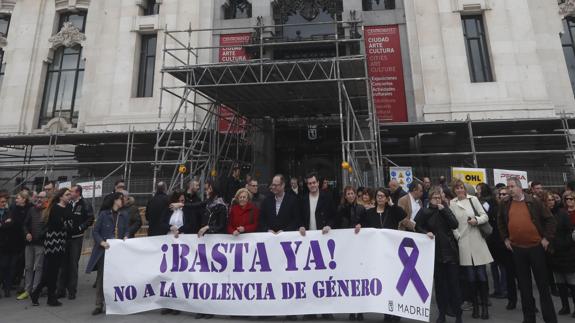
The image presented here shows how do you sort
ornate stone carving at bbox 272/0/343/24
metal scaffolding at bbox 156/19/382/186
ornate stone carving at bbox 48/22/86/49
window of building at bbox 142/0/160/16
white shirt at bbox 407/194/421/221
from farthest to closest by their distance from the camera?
1. ornate stone carving at bbox 48/22/86/49
2. window of building at bbox 142/0/160/16
3. ornate stone carving at bbox 272/0/343/24
4. metal scaffolding at bbox 156/19/382/186
5. white shirt at bbox 407/194/421/221

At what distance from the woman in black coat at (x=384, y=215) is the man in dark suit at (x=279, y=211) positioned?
1.21m

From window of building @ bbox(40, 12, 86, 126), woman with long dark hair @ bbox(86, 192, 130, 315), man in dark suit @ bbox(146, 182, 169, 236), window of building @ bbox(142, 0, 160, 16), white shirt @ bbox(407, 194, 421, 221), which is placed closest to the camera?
woman with long dark hair @ bbox(86, 192, 130, 315)

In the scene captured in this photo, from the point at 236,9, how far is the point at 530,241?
A: 17.3m

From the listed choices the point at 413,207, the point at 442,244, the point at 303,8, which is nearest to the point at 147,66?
the point at 303,8

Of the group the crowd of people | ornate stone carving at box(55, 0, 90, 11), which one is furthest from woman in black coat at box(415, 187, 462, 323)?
ornate stone carving at box(55, 0, 90, 11)

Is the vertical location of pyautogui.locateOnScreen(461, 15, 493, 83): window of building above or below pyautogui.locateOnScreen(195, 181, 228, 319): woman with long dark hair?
above

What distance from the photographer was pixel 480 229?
5789mm

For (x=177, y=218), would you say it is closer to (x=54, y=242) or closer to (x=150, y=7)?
(x=54, y=242)

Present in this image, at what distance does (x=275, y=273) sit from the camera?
228 inches

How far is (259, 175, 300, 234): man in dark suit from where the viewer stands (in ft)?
19.9

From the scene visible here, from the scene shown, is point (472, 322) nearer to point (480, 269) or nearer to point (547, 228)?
point (480, 269)

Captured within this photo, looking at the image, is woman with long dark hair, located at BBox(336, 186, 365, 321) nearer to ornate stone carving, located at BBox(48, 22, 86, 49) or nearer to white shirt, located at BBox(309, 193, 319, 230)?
white shirt, located at BBox(309, 193, 319, 230)

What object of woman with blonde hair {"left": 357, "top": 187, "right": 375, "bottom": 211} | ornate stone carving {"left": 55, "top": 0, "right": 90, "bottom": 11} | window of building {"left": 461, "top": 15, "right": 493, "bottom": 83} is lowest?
woman with blonde hair {"left": 357, "top": 187, "right": 375, "bottom": 211}

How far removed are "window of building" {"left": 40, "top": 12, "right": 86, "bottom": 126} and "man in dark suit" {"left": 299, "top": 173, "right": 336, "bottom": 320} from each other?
18.1 meters
